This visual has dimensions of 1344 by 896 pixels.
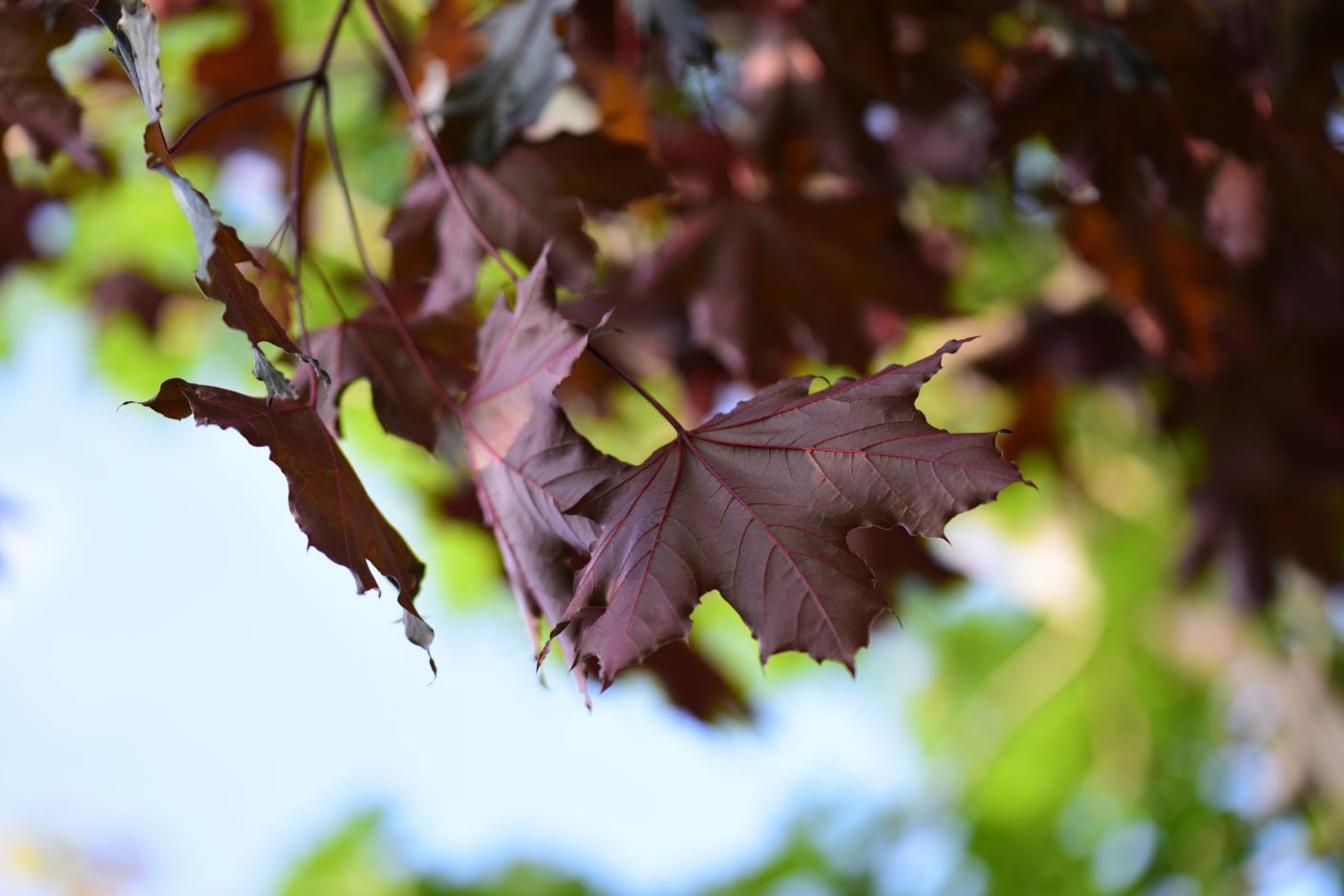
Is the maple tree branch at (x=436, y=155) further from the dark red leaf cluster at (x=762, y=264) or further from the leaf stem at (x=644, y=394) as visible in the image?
the leaf stem at (x=644, y=394)

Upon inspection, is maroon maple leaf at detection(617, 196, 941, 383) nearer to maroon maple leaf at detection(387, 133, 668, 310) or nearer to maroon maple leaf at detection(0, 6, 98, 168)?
maroon maple leaf at detection(387, 133, 668, 310)

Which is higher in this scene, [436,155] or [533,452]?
[436,155]

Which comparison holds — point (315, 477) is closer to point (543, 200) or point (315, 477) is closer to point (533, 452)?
point (533, 452)

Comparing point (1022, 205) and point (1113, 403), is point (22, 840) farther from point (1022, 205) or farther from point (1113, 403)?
point (1022, 205)

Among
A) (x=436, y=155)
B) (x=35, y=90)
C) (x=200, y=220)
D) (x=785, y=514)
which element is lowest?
(x=785, y=514)

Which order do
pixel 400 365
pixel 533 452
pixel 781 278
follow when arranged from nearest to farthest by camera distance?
pixel 533 452
pixel 400 365
pixel 781 278

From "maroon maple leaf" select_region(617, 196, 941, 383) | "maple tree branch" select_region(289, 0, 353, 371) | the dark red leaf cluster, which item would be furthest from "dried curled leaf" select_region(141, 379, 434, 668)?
"maroon maple leaf" select_region(617, 196, 941, 383)

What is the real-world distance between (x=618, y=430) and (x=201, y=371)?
1.71 metres

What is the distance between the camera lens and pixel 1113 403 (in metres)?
2.15

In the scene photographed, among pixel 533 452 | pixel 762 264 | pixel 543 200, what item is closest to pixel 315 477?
pixel 533 452

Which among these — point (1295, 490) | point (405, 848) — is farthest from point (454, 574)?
point (1295, 490)

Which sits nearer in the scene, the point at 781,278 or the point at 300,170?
the point at 300,170

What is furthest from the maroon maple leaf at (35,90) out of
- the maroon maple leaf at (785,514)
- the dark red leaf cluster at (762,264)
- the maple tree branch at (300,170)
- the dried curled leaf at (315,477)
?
the maroon maple leaf at (785,514)

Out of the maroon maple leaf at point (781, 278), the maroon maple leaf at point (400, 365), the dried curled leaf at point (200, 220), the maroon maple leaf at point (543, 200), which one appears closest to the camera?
the dried curled leaf at point (200, 220)
